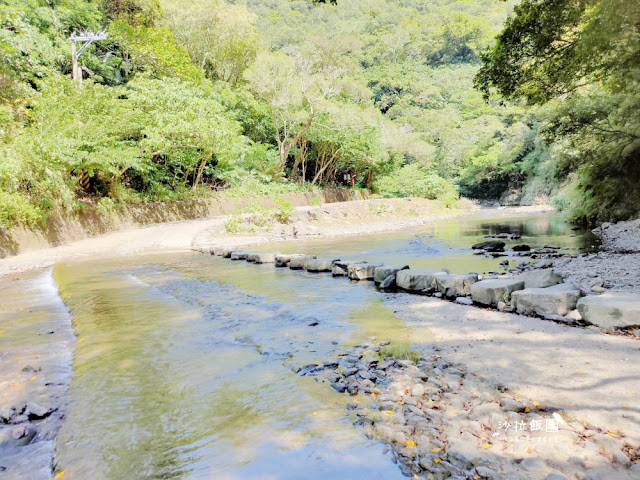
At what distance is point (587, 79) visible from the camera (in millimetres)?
11398

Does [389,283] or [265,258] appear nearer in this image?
[389,283]

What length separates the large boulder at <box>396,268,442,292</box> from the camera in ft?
20.6

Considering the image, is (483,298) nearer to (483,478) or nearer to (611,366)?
(611,366)

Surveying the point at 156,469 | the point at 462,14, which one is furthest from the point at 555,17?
the point at 462,14

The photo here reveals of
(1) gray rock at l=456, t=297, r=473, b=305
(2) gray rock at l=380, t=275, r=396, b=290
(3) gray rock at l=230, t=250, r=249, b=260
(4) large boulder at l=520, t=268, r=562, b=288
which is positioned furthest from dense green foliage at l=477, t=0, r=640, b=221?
(3) gray rock at l=230, t=250, r=249, b=260

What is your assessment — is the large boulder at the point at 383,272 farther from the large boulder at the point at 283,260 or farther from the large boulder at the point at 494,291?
the large boulder at the point at 283,260

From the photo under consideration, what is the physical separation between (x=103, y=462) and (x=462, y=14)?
9491 centimetres

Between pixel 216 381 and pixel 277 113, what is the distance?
2625cm

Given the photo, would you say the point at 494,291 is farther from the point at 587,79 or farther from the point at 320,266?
the point at 587,79

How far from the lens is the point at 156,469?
7.28ft

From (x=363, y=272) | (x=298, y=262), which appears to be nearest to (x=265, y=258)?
(x=298, y=262)

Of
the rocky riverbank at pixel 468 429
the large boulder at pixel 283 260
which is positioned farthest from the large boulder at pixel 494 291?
the large boulder at pixel 283 260

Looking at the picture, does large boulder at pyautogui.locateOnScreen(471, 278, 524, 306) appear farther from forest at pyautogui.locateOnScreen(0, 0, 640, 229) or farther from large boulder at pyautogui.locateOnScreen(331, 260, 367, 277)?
forest at pyautogui.locateOnScreen(0, 0, 640, 229)

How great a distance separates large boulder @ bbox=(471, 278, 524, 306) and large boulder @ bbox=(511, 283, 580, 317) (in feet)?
0.97
